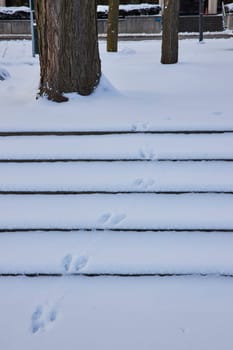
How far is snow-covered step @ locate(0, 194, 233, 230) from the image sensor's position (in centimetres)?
338

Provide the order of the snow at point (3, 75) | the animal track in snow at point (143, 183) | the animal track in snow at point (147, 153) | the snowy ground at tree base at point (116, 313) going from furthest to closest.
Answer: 1. the snow at point (3, 75)
2. the animal track in snow at point (147, 153)
3. the animal track in snow at point (143, 183)
4. the snowy ground at tree base at point (116, 313)

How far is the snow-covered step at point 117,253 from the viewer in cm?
304

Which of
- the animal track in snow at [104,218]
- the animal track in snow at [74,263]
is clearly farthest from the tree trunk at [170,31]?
the animal track in snow at [74,263]

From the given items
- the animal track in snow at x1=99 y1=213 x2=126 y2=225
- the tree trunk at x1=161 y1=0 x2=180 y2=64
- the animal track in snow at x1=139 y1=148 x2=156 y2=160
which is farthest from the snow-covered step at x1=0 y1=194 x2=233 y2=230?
the tree trunk at x1=161 y1=0 x2=180 y2=64

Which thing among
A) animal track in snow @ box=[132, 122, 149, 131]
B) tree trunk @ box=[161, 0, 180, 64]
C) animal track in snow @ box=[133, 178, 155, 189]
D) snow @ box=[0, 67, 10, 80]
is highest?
tree trunk @ box=[161, 0, 180, 64]

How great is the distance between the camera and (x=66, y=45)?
5.03 metres

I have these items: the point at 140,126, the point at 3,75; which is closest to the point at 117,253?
the point at 140,126

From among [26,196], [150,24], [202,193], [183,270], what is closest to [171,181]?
[202,193]

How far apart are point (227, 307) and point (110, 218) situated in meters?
1.14

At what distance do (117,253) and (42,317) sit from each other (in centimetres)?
74

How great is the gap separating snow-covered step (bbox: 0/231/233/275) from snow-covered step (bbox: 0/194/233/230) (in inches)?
2.9

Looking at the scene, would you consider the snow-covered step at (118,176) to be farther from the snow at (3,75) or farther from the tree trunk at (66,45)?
the snow at (3,75)

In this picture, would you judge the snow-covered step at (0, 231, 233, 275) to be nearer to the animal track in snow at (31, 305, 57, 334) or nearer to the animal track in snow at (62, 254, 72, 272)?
the animal track in snow at (62, 254, 72, 272)

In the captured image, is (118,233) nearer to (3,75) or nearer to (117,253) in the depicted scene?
(117,253)
